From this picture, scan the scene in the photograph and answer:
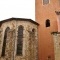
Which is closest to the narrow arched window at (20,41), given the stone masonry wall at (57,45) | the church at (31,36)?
the church at (31,36)

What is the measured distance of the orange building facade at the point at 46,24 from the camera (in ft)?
79.5

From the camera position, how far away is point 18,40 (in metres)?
23.6

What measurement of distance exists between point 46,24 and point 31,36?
131 inches

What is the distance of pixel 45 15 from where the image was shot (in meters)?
26.3

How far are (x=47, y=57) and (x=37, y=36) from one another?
3543 millimetres

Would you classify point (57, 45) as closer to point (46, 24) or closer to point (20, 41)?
point (20, 41)

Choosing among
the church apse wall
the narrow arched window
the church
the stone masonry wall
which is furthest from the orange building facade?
the stone masonry wall

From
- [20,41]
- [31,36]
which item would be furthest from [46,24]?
[20,41]

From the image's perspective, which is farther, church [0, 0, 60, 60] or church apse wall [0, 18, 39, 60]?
church [0, 0, 60, 60]

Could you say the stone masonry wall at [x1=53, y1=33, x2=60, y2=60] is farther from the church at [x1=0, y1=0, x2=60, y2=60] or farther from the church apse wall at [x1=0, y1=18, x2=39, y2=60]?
the church apse wall at [x1=0, y1=18, x2=39, y2=60]

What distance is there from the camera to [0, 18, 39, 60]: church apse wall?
22859 mm

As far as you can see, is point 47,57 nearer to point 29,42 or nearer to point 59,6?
point 29,42

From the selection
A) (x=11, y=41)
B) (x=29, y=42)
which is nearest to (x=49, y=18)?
(x=29, y=42)

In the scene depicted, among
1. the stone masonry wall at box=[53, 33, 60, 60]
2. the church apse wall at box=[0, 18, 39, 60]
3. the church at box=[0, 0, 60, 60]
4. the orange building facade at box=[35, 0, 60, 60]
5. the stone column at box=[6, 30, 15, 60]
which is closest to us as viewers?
the stone masonry wall at box=[53, 33, 60, 60]
